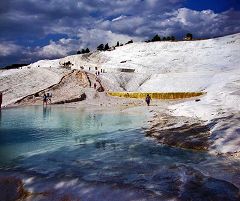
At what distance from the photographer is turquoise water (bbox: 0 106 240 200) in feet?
27.5

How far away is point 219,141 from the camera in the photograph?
12766mm

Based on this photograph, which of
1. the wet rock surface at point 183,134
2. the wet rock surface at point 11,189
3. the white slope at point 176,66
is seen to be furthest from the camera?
the white slope at point 176,66

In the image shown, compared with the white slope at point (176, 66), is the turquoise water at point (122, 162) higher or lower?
lower

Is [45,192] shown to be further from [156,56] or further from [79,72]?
[156,56]

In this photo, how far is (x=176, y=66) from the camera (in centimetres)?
5931

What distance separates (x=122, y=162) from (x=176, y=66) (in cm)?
4996

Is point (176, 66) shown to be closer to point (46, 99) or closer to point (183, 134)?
point (46, 99)

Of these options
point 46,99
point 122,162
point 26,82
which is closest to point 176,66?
point 26,82

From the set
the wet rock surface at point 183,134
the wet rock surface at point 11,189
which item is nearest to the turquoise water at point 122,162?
the wet rock surface at point 183,134

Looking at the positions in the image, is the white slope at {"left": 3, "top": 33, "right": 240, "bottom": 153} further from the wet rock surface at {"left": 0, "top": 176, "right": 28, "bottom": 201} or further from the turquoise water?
the wet rock surface at {"left": 0, "top": 176, "right": 28, "bottom": 201}

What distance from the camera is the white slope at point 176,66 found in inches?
1545

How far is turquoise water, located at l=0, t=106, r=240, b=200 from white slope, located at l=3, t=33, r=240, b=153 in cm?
857

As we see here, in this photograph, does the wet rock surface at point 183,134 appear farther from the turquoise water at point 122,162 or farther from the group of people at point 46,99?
the group of people at point 46,99

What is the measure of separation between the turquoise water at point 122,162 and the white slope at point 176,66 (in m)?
8.57
